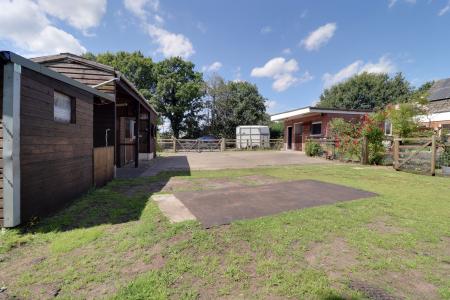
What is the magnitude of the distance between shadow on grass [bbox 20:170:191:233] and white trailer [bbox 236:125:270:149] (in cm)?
1778

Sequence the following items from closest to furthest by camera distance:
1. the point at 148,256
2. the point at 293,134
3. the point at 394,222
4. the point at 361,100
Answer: the point at 148,256 → the point at 394,222 → the point at 293,134 → the point at 361,100

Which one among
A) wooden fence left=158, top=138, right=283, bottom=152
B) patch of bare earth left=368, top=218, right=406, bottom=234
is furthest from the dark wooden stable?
wooden fence left=158, top=138, right=283, bottom=152

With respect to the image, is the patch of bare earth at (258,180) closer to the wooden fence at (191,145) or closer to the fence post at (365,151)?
the fence post at (365,151)

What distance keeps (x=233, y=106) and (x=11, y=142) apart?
2784 centimetres

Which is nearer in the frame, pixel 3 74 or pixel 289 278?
pixel 289 278

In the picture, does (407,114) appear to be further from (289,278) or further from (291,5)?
(289,278)

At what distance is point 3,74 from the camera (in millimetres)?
2920

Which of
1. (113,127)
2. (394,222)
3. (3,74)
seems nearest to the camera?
(3,74)

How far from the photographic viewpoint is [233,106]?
3000 cm

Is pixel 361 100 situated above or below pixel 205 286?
above

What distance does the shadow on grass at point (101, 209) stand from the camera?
10.6 ft

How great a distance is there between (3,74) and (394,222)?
5461mm

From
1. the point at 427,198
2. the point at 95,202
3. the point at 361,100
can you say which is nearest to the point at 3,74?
the point at 95,202

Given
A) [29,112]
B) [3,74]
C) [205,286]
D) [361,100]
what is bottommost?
[205,286]
